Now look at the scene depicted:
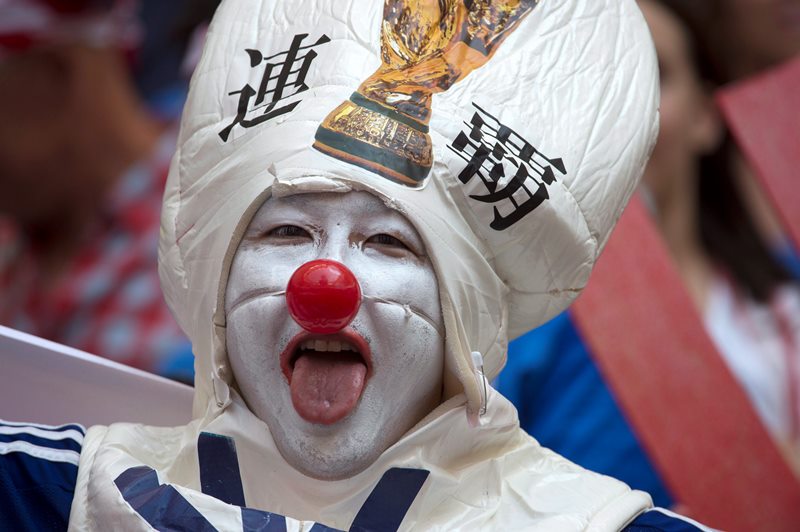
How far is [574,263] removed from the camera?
1.94 meters

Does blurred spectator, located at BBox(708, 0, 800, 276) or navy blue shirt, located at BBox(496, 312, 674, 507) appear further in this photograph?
blurred spectator, located at BBox(708, 0, 800, 276)

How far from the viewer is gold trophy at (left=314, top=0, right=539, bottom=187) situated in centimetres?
179

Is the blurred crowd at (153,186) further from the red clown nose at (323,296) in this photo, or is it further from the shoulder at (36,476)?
the red clown nose at (323,296)

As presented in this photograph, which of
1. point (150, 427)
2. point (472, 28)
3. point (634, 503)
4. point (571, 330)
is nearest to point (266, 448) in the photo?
point (150, 427)

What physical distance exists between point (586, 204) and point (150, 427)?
620 millimetres

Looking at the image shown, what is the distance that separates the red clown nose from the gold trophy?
0.48ft

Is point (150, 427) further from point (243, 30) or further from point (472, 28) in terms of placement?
point (472, 28)

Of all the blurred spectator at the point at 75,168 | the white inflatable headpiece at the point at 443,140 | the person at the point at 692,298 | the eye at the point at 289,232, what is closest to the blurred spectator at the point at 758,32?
the person at the point at 692,298

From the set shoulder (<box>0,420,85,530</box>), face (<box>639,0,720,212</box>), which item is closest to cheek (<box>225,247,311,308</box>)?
shoulder (<box>0,420,85,530</box>)

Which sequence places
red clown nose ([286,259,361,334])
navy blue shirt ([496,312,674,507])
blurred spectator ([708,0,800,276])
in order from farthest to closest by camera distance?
blurred spectator ([708,0,800,276]) < navy blue shirt ([496,312,674,507]) < red clown nose ([286,259,361,334])

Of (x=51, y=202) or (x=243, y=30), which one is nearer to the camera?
(x=243, y=30)

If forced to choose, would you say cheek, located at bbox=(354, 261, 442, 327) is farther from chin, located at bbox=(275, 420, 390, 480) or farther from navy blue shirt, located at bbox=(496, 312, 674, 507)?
navy blue shirt, located at bbox=(496, 312, 674, 507)

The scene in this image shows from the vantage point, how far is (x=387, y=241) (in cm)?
181

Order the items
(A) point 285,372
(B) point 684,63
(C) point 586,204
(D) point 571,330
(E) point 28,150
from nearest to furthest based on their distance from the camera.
A: (A) point 285,372
(C) point 586,204
(D) point 571,330
(B) point 684,63
(E) point 28,150
